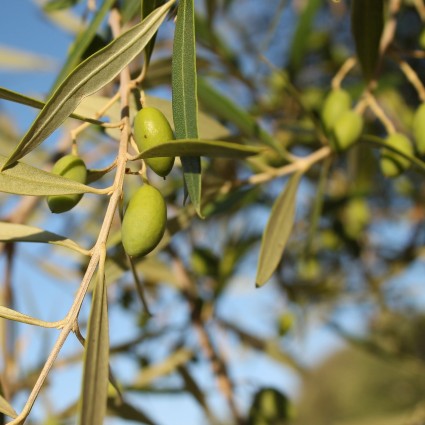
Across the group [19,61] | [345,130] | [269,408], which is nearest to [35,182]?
[345,130]

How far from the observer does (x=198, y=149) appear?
0.51 metres

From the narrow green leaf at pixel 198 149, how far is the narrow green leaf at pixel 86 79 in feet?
0.27

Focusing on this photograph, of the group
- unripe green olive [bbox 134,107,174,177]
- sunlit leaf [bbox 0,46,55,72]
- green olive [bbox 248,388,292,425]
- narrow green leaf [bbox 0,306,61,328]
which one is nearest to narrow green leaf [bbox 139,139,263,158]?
unripe green olive [bbox 134,107,174,177]

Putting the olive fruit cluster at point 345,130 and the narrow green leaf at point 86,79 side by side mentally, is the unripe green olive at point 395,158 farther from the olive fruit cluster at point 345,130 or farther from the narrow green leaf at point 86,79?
the narrow green leaf at point 86,79

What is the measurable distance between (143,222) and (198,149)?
74 millimetres

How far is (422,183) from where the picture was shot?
2127 millimetres

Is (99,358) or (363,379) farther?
(363,379)

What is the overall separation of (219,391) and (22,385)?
42 centimetres

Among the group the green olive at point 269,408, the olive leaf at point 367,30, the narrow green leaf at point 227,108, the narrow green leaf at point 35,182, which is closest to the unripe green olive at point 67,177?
the narrow green leaf at point 35,182

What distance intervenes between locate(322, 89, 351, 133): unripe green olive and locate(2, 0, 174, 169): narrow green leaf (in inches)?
15.4

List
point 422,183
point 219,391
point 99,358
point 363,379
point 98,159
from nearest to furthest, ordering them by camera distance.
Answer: point 99,358, point 219,391, point 98,159, point 422,183, point 363,379

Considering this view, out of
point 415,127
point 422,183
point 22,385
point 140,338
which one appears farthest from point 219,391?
point 422,183

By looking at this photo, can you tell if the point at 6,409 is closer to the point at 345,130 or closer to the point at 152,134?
the point at 152,134

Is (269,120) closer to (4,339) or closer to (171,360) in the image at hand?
(171,360)
